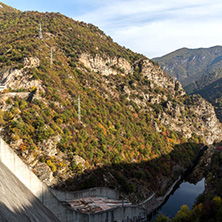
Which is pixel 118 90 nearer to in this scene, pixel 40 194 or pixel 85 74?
pixel 85 74

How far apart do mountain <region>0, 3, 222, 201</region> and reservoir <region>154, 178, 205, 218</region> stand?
3648 millimetres

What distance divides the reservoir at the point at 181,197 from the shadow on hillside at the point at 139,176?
116 inches

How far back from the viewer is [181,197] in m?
63.8

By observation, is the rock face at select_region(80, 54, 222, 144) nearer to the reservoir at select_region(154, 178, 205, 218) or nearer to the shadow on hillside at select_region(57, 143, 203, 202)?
the shadow on hillside at select_region(57, 143, 203, 202)

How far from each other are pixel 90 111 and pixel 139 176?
21.6 metres

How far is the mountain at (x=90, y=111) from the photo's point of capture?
43219mm

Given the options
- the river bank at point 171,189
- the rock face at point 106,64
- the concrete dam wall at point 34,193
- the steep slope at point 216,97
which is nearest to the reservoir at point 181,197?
the river bank at point 171,189

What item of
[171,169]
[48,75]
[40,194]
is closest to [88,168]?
[40,194]

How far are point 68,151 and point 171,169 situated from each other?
4083 centimetres

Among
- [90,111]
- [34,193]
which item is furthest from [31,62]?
[34,193]

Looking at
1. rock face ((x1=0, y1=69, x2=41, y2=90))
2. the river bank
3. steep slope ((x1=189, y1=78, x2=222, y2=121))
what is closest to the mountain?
rock face ((x1=0, y1=69, x2=41, y2=90))

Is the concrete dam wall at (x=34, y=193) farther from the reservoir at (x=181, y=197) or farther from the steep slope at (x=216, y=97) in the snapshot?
the steep slope at (x=216, y=97)

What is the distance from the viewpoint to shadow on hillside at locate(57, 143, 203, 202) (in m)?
44.7

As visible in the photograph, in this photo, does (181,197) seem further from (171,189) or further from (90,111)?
(90,111)
